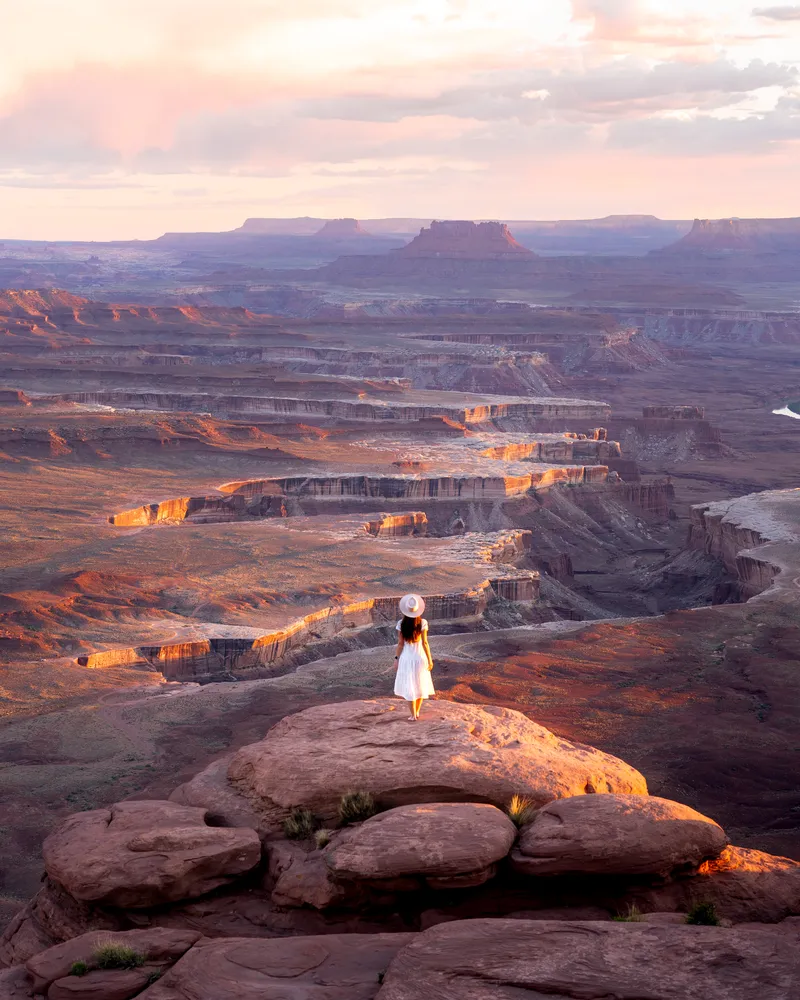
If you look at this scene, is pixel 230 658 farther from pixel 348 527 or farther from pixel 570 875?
pixel 570 875

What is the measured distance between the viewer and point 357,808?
51.8 ft

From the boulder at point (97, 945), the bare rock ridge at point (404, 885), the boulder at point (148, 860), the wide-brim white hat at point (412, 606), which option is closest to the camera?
the bare rock ridge at point (404, 885)

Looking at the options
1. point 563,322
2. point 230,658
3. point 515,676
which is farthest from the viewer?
point 563,322

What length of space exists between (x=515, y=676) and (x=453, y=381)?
104445 millimetres

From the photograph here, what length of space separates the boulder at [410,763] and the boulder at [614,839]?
1.14 metres

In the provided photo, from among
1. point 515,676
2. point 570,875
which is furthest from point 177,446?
point 570,875

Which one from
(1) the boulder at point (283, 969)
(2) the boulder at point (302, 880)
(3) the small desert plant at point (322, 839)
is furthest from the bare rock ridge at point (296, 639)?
Answer: (1) the boulder at point (283, 969)

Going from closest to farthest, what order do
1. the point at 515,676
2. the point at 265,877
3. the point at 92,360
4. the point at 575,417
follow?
the point at 265,877 → the point at 515,676 → the point at 575,417 → the point at 92,360

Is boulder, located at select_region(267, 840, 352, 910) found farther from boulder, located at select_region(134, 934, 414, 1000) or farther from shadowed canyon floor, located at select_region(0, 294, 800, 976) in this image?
shadowed canyon floor, located at select_region(0, 294, 800, 976)

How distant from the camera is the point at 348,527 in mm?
62125

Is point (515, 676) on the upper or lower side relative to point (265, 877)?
lower

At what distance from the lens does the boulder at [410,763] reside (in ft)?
52.6

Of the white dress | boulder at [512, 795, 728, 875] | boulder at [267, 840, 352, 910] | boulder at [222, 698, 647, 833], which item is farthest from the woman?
boulder at [512, 795, 728, 875]

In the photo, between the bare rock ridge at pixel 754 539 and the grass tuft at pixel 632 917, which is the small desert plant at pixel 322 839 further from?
the bare rock ridge at pixel 754 539
